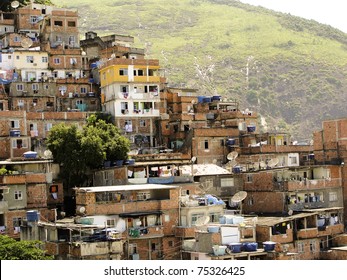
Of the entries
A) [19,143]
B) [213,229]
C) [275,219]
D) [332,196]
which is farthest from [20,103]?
[213,229]

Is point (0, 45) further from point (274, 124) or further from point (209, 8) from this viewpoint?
point (209, 8)

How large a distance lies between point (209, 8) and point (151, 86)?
110757mm

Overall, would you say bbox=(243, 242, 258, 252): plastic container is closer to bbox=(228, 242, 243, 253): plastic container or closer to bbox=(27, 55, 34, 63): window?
bbox=(228, 242, 243, 253): plastic container

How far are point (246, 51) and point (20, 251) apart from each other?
333 ft

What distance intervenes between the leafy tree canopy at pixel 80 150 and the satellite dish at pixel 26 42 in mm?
12210

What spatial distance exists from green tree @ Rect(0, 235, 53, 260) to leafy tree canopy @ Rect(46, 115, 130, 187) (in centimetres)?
1168

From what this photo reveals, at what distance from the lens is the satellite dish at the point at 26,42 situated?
57.1m

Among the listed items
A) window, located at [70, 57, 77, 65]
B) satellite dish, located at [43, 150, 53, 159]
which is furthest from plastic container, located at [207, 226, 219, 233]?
window, located at [70, 57, 77, 65]

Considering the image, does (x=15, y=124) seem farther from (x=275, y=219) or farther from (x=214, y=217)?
(x=275, y=219)

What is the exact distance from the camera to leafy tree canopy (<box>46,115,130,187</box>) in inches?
1770

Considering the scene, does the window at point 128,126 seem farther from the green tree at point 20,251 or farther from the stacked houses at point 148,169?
the green tree at point 20,251

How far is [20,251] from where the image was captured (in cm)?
3288

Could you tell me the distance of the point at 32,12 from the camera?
205 ft
